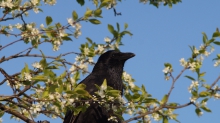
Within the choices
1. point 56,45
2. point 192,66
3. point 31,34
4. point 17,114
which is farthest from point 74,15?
point 192,66

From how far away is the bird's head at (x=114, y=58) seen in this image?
7543 mm

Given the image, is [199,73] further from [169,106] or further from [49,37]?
[49,37]

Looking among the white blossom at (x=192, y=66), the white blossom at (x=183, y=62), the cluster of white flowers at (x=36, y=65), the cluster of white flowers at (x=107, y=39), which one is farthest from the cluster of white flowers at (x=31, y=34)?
the white blossom at (x=192, y=66)

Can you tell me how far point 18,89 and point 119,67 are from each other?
2495 millimetres

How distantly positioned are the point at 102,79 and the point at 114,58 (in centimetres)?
53

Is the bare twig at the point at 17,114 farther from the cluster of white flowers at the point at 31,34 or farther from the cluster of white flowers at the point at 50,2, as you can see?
the cluster of white flowers at the point at 50,2

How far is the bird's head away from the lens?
754cm

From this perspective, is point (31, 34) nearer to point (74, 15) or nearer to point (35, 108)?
point (74, 15)

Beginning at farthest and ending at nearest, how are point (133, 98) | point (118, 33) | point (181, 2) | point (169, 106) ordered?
point (181, 2), point (118, 33), point (169, 106), point (133, 98)

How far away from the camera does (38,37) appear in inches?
233

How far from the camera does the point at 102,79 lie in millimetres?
7367

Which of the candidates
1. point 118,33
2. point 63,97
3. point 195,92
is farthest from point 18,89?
point 195,92

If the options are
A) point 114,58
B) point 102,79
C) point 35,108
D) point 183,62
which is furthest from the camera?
point 114,58

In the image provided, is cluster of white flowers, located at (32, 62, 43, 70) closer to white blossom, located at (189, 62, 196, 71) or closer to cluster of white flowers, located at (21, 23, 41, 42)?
cluster of white flowers, located at (21, 23, 41, 42)
